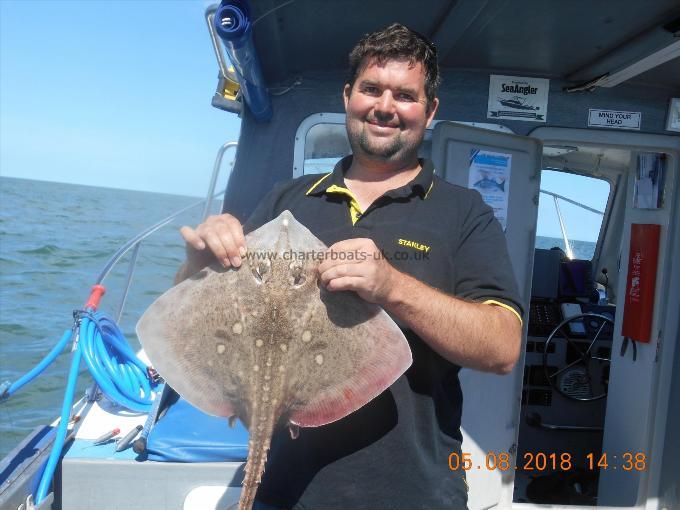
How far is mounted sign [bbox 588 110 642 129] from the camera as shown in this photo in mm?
4102

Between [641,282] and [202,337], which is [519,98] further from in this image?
[202,337]

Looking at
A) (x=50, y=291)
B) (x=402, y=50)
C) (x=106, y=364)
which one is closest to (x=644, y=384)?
(x=402, y=50)

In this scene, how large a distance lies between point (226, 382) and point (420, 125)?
1.21 meters

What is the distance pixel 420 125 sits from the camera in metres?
2.02

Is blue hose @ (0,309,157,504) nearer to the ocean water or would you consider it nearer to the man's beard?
the ocean water

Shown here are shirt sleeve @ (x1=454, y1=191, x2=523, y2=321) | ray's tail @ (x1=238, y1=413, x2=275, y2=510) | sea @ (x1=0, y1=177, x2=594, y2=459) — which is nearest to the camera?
ray's tail @ (x1=238, y1=413, x2=275, y2=510)

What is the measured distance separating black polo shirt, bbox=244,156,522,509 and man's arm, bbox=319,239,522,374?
116 millimetres

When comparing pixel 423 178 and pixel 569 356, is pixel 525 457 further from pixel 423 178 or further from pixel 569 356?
pixel 423 178

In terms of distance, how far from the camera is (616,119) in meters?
4.11

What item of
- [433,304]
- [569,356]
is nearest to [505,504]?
[569,356]

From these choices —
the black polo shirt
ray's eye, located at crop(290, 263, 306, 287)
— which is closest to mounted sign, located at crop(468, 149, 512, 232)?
the black polo shirt

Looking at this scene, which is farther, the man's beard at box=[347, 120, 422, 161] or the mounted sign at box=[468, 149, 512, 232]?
the mounted sign at box=[468, 149, 512, 232]

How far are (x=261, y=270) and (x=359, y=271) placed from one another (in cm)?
38

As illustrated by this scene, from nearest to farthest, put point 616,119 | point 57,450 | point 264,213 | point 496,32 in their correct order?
point 264,213 < point 57,450 < point 496,32 < point 616,119
